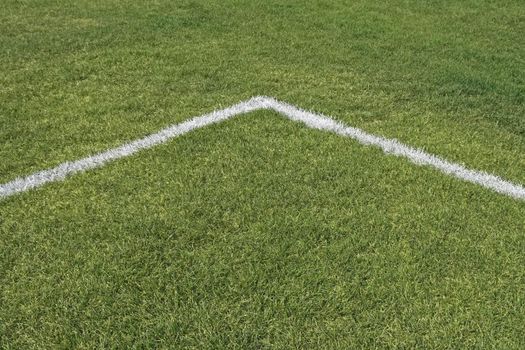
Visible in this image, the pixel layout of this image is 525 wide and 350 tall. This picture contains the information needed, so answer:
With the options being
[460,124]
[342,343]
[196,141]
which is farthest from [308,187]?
[460,124]

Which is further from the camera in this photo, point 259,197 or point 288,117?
point 288,117

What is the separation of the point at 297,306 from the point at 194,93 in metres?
2.20

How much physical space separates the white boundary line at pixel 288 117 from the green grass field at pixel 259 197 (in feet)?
0.28

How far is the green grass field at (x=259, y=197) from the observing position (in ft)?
8.06

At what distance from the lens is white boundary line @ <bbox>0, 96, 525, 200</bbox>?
326 cm

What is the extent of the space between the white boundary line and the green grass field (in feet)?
0.28

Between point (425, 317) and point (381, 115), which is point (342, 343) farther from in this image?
point (381, 115)

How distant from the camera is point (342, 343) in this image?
2354 millimetres

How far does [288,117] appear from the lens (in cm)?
397

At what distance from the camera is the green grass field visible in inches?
96.7

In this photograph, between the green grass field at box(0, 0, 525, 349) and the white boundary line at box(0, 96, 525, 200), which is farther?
the white boundary line at box(0, 96, 525, 200)

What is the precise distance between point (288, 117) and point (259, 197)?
1.00 metres

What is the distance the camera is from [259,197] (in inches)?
124

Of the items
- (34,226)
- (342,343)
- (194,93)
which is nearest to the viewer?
(342,343)
